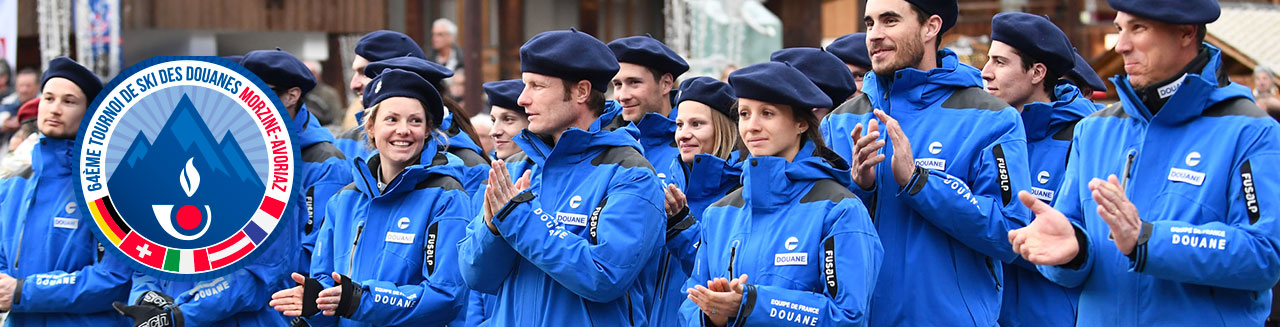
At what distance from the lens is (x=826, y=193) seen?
13.7 ft

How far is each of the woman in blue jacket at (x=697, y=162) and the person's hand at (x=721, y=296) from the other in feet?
3.52

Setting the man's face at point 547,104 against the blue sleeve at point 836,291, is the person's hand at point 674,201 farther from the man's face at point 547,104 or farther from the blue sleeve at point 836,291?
the blue sleeve at point 836,291

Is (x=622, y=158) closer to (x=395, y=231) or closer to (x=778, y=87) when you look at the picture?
(x=778, y=87)

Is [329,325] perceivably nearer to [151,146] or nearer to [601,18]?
[151,146]

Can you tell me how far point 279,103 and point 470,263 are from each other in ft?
5.00

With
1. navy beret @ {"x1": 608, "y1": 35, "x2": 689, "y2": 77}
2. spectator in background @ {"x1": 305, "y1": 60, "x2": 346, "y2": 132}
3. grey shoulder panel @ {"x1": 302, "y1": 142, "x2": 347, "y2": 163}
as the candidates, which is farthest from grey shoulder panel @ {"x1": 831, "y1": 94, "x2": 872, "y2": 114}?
spectator in background @ {"x1": 305, "y1": 60, "x2": 346, "y2": 132}

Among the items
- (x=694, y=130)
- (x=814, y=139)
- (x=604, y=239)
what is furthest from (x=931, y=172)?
(x=694, y=130)

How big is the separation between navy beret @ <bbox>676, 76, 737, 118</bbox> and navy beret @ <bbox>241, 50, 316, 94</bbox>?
7.17 feet

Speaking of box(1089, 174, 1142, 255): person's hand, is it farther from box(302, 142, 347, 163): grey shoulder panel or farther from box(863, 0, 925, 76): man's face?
box(302, 142, 347, 163): grey shoulder panel

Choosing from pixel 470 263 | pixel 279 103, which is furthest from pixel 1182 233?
pixel 279 103

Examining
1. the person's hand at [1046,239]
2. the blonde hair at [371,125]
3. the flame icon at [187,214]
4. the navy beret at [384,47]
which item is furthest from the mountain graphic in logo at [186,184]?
the person's hand at [1046,239]

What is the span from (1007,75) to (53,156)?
4.12 meters

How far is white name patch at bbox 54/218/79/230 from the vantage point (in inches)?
243

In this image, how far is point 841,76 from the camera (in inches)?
194
